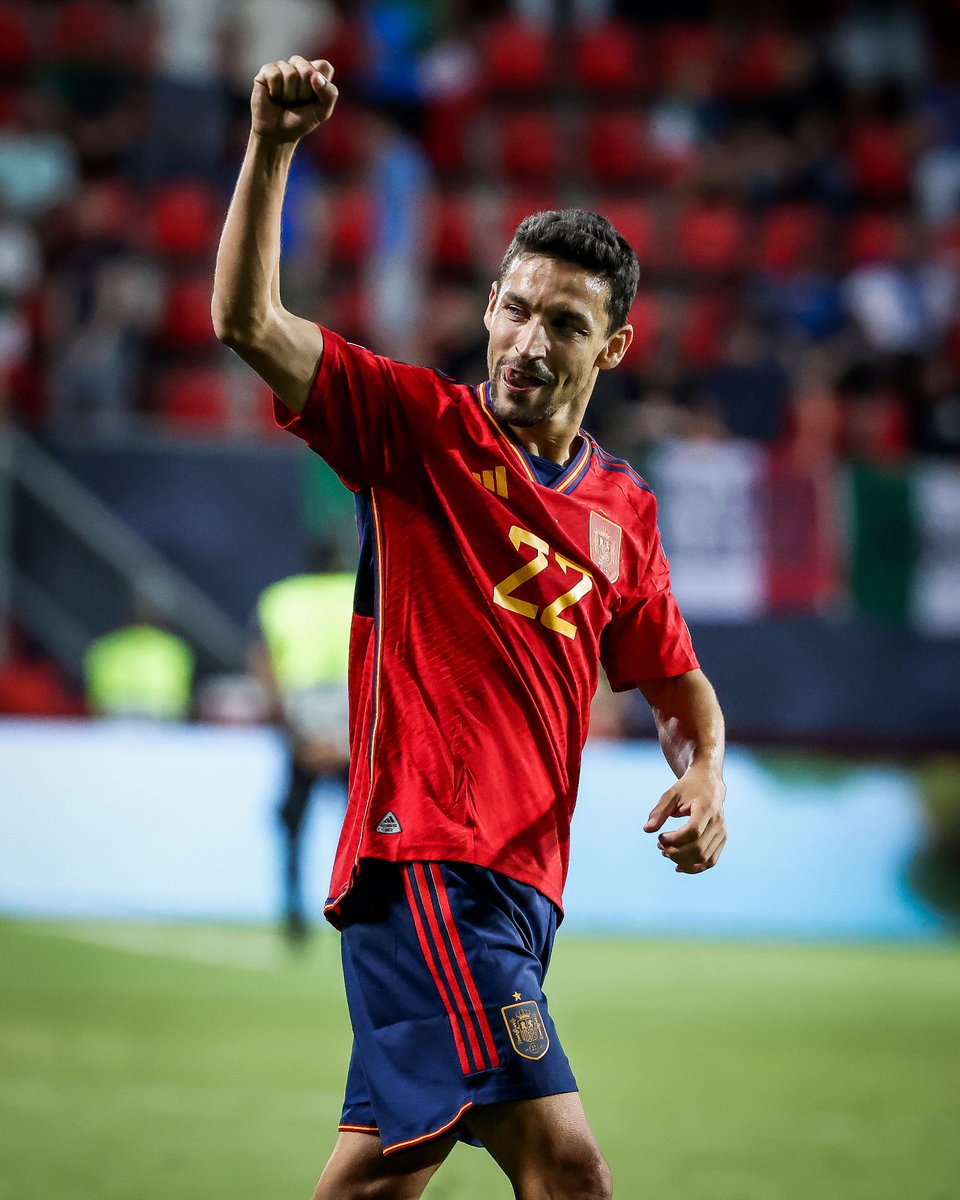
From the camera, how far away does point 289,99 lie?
2205 mm

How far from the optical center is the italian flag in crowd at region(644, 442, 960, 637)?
892 centimetres

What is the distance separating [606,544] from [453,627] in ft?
1.25

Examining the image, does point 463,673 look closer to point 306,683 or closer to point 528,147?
point 306,683

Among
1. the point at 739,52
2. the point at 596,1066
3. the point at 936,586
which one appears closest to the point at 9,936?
the point at 596,1066

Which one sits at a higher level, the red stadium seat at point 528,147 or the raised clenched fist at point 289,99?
the red stadium seat at point 528,147

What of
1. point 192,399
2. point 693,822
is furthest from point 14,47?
point 693,822

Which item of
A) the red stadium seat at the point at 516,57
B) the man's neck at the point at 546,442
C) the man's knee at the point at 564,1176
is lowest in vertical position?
the man's knee at the point at 564,1176

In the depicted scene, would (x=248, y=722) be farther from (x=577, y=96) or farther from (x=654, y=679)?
(x=577, y=96)

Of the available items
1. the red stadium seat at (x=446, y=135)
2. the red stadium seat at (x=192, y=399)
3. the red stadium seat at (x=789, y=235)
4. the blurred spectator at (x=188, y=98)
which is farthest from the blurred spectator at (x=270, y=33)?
the red stadium seat at (x=789, y=235)

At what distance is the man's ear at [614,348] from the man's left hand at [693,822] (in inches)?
29.7

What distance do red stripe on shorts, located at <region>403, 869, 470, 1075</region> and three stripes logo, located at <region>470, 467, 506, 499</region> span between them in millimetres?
642

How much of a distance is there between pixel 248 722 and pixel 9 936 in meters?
2.03

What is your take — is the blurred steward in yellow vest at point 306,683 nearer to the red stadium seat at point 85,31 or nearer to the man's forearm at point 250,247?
the man's forearm at point 250,247

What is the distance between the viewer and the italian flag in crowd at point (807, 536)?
8.92 meters
